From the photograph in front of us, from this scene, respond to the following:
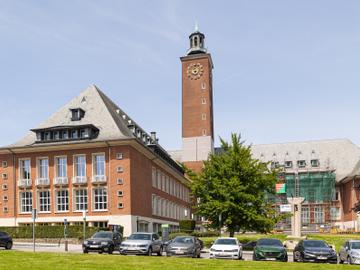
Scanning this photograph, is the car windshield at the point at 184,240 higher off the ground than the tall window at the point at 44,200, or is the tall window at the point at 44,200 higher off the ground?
the tall window at the point at 44,200

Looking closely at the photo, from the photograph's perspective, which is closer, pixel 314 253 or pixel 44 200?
pixel 314 253

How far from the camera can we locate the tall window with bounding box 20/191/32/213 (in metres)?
57.8

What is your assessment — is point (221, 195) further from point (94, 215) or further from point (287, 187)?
point (287, 187)

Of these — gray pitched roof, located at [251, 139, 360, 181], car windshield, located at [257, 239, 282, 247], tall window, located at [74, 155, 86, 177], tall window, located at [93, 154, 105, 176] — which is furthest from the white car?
gray pitched roof, located at [251, 139, 360, 181]

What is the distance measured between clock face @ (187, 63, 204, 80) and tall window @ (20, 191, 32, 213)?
46765 mm

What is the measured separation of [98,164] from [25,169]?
9239 millimetres

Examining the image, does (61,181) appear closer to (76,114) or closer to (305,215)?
(76,114)

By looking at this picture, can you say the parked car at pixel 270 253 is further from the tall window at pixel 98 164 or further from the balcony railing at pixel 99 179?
the tall window at pixel 98 164

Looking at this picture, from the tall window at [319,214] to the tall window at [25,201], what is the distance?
62.5m

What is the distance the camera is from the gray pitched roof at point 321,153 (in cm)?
10512

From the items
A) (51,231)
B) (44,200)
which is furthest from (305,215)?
(51,231)

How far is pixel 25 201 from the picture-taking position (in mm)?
58062

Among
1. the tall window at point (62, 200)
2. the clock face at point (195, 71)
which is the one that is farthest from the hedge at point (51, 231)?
the clock face at point (195, 71)

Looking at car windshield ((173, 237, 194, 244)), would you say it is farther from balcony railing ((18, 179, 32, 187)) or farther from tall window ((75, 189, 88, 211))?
balcony railing ((18, 179, 32, 187))
